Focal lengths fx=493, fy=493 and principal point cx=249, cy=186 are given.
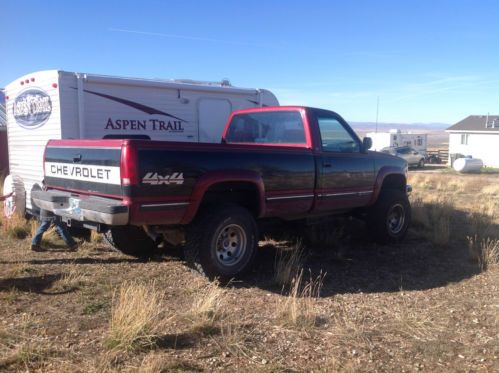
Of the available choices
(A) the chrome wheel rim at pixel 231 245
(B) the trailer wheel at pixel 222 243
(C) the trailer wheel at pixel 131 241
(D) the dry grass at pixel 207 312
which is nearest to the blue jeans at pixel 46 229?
(C) the trailer wheel at pixel 131 241

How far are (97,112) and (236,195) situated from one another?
3.32 metres

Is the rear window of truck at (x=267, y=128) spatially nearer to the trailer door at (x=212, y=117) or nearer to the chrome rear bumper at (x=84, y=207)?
the trailer door at (x=212, y=117)

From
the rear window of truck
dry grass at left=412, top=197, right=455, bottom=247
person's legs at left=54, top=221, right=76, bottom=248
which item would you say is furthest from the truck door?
person's legs at left=54, top=221, right=76, bottom=248

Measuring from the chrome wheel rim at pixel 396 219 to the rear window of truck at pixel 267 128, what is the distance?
2.18 meters

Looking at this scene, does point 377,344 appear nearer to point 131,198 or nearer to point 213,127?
point 131,198

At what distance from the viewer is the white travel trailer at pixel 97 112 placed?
24.6ft

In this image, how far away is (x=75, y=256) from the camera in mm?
6484

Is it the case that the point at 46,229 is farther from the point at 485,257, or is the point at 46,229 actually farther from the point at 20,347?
the point at 485,257

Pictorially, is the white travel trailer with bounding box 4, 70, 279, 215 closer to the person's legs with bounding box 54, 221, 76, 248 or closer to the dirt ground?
the person's legs with bounding box 54, 221, 76, 248

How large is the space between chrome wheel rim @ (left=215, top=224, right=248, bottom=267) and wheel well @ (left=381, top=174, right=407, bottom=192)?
3200 mm

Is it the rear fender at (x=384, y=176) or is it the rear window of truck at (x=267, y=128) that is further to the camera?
the rear fender at (x=384, y=176)

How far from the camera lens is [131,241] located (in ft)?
21.1

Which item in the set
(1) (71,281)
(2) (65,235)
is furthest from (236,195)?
(2) (65,235)

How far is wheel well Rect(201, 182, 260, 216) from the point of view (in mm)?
5299
